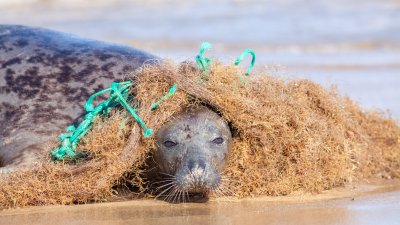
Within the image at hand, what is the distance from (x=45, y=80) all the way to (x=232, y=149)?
1630 millimetres

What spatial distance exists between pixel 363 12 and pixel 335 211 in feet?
41.3

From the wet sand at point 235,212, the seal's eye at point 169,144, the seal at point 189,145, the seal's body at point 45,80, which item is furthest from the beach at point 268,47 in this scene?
the seal's body at point 45,80

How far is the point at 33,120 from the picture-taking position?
516cm

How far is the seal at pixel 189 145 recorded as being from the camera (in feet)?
13.8

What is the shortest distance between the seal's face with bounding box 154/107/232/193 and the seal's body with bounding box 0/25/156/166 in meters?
0.71

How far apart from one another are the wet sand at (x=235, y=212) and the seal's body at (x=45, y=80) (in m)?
0.95

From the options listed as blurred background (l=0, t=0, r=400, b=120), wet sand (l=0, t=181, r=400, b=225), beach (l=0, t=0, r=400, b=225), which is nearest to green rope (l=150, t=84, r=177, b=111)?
beach (l=0, t=0, r=400, b=225)

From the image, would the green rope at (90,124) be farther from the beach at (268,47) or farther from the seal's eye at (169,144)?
the beach at (268,47)

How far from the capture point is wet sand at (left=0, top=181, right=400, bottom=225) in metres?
3.85

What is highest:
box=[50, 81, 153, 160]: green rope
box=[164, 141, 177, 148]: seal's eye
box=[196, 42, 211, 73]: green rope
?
box=[196, 42, 211, 73]: green rope

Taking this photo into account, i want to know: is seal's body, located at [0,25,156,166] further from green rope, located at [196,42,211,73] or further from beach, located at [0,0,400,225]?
beach, located at [0,0,400,225]

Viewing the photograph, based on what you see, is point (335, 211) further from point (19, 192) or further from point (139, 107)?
point (19, 192)

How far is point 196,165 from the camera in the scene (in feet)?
13.3

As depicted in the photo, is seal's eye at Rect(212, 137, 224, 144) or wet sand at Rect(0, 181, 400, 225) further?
seal's eye at Rect(212, 137, 224, 144)
